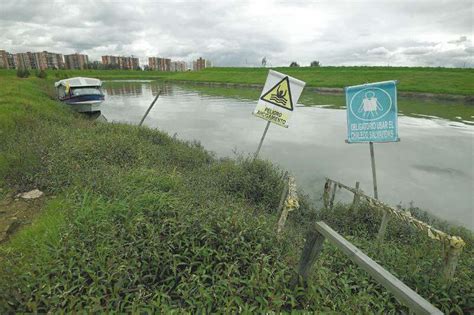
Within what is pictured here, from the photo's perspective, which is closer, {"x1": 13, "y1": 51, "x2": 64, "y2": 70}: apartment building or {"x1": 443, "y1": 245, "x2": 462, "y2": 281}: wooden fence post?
{"x1": 443, "y1": 245, "x2": 462, "y2": 281}: wooden fence post

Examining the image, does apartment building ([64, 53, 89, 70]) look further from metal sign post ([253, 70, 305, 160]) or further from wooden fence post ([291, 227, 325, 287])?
wooden fence post ([291, 227, 325, 287])

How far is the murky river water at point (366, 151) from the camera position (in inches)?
291

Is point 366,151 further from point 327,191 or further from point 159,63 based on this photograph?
point 159,63

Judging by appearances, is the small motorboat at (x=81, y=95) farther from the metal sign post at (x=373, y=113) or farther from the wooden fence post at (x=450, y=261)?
the wooden fence post at (x=450, y=261)

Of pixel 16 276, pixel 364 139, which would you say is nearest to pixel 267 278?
pixel 16 276

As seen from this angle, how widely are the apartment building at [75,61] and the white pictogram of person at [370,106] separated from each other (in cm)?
12443

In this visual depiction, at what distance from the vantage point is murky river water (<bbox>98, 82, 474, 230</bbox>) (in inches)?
291

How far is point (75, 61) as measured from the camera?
363 ft

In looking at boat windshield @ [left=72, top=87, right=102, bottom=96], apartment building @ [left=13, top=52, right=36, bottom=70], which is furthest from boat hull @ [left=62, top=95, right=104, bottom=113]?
apartment building @ [left=13, top=52, right=36, bottom=70]

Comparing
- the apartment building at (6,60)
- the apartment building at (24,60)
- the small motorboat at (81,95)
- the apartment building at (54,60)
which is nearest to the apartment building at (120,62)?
the apartment building at (54,60)

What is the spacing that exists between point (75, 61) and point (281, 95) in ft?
424

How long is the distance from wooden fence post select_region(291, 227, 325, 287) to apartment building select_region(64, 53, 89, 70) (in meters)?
126

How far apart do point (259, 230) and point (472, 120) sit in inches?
818

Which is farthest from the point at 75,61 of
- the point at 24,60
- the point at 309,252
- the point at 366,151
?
the point at 309,252
